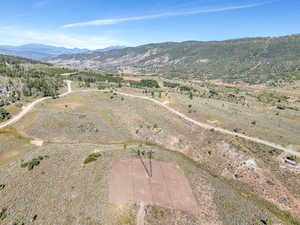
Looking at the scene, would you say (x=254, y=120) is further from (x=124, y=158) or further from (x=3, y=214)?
(x=3, y=214)

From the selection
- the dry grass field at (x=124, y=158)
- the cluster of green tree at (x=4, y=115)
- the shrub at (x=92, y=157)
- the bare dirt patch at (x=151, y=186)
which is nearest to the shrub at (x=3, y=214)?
the dry grass field at (x=124, y=158)

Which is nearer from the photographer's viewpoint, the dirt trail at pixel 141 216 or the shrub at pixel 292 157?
the dirt trail at pixel 141 216

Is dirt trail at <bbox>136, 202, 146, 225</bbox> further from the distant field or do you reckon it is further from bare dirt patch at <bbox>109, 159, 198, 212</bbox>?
the distant field

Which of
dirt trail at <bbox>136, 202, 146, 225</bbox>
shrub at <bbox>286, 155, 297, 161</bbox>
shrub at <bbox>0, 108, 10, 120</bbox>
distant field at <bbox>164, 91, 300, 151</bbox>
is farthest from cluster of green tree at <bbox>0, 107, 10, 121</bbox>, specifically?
shrub at <bbox>286, 155, 297, 161</bbox>

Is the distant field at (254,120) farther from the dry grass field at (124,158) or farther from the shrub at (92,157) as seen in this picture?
the shrub at (92,157)

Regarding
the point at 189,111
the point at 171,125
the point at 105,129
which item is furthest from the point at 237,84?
the point at 105,129

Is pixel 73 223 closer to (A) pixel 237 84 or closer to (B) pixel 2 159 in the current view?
(B) pixel 2 159
